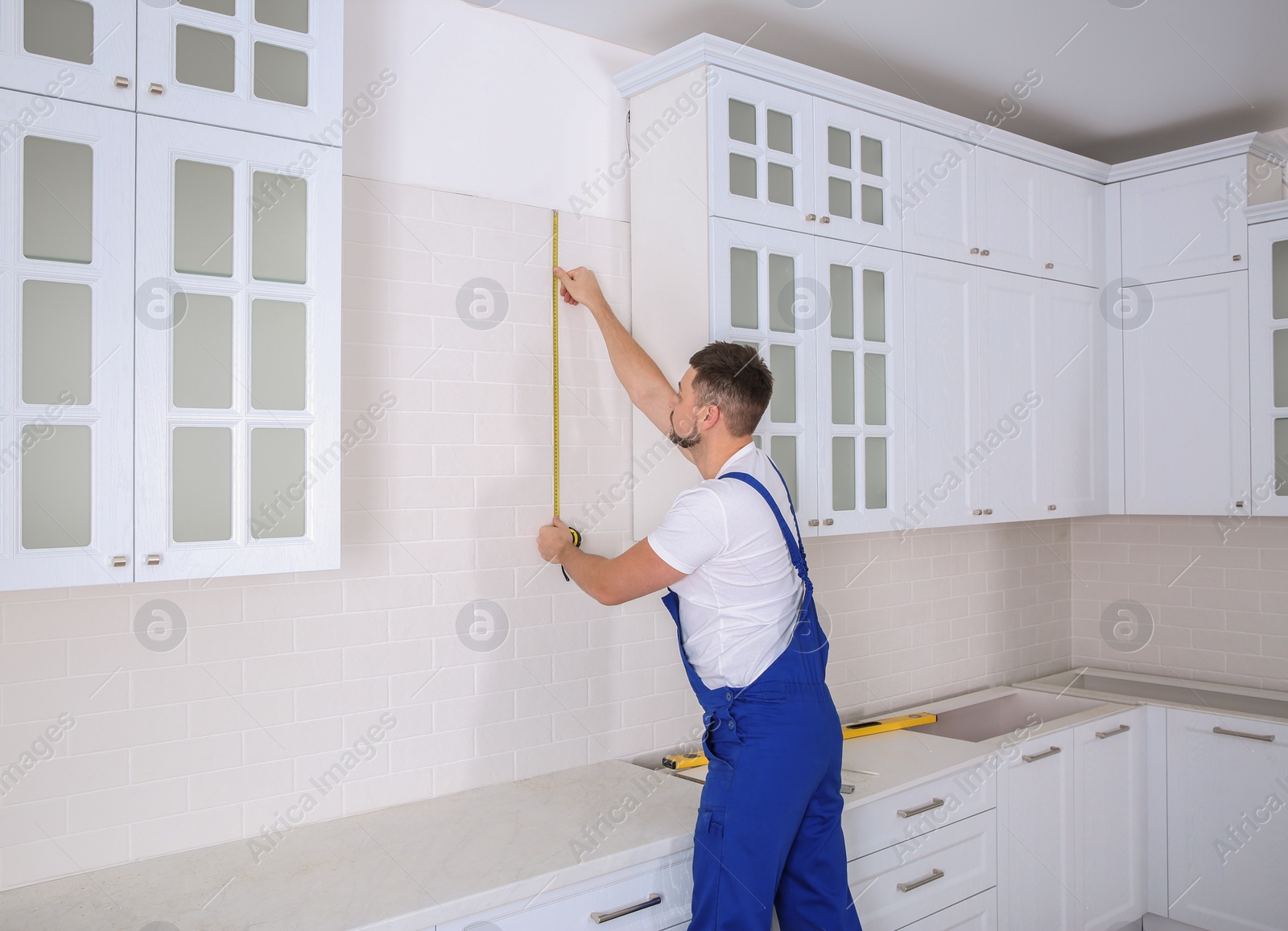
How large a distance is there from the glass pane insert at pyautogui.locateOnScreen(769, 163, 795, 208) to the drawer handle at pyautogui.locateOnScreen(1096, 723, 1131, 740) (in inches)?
80.5

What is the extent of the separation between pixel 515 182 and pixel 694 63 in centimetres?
56

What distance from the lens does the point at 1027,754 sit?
9.73ft

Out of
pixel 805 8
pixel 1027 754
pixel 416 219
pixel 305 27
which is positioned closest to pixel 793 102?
pixel 805 8

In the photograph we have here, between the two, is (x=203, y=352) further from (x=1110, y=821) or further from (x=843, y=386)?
(x=1110, y=821)

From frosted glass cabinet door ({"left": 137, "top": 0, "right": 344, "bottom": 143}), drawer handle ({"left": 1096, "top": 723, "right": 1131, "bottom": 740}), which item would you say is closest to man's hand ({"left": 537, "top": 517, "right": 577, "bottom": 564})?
frosted glass cabinet door ({"left": 137, "top": 0, "right": 344, "bottom": 143})

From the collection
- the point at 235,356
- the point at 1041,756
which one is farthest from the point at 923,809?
the point at 235,356

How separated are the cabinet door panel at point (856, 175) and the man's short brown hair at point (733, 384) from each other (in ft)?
2.24

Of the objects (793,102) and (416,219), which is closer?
(416,219)

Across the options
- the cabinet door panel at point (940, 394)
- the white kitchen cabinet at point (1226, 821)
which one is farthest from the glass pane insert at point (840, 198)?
the white kitchen cabinet at point (1226, 821)

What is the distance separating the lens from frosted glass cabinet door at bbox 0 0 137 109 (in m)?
1.64

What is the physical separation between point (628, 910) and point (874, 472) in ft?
4.72

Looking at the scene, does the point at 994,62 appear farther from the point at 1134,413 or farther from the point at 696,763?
the point at 696,763

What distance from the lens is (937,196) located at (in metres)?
3.07

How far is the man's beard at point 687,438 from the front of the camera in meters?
2.32
